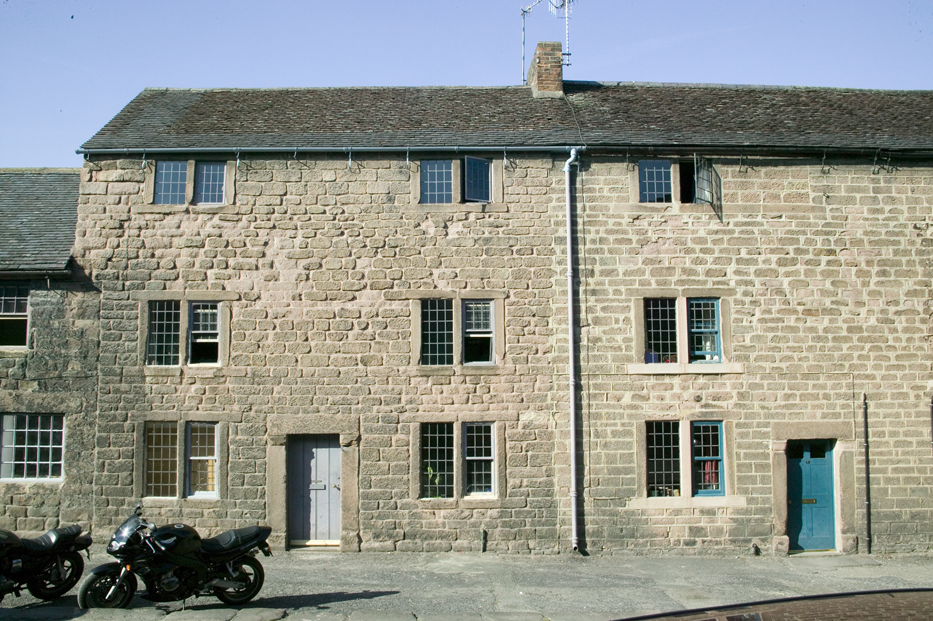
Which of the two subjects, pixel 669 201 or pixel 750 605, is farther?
pixel 669 201

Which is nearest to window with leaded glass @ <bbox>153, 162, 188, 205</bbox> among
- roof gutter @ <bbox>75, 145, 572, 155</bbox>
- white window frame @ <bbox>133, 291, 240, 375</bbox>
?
roof gutter @ <bbox>75, 145, 572, 155</bbox>

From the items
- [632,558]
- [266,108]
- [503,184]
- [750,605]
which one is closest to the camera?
[750,605]

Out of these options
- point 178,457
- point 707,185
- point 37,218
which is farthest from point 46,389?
point 707,185

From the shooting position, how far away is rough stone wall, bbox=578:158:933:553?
43.7 feet

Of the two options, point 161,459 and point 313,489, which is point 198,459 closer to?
point 161,459

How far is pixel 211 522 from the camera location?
13164mm

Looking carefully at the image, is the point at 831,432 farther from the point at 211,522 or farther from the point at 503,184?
the point at 211,522

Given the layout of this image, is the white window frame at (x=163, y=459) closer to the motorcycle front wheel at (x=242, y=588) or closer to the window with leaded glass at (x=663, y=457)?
the motorcycle front wheel at (x=242, y=588)

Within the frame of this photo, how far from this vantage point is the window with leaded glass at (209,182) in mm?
13883

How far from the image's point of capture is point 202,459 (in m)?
13.4

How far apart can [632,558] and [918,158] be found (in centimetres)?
934

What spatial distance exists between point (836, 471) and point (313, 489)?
9606 millimetres

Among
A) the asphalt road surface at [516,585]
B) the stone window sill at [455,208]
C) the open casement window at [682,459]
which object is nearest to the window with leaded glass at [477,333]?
the stone window sill at [455,208]

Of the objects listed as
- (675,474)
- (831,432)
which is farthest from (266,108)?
(831,432)
